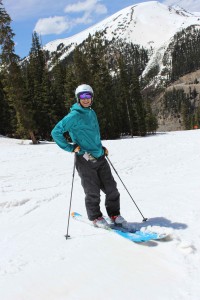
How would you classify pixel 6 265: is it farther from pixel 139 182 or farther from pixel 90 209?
pixel 139 182

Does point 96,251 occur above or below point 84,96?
below

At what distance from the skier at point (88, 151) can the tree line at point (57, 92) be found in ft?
91.5

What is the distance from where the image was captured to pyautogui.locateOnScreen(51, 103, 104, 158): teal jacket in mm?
5230

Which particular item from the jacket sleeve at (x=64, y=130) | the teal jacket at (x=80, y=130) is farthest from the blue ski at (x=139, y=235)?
the jacket sleeve at (x=64, y=130)

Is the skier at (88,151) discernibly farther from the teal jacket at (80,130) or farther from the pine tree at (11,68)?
the pine tree at (11,68)

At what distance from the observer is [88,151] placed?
5344 millimetres

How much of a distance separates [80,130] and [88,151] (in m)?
0.38

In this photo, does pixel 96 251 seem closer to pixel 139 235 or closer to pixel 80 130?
pixel 139 235

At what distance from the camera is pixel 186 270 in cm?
366

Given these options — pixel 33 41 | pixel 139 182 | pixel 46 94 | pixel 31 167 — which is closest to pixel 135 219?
pixel 139 182

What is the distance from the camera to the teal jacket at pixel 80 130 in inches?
206

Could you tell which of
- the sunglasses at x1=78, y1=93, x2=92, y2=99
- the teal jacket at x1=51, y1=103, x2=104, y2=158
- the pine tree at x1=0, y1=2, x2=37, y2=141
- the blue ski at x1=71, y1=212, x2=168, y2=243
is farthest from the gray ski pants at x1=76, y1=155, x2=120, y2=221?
the pine tree at x1=0, y1=2, x2=37, y2=141

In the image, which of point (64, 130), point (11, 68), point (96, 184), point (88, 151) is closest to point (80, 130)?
point (64, 130)

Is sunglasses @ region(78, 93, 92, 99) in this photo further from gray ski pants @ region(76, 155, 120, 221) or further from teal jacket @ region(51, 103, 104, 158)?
gray ski pants @ region(76, 155, 120, 221)
